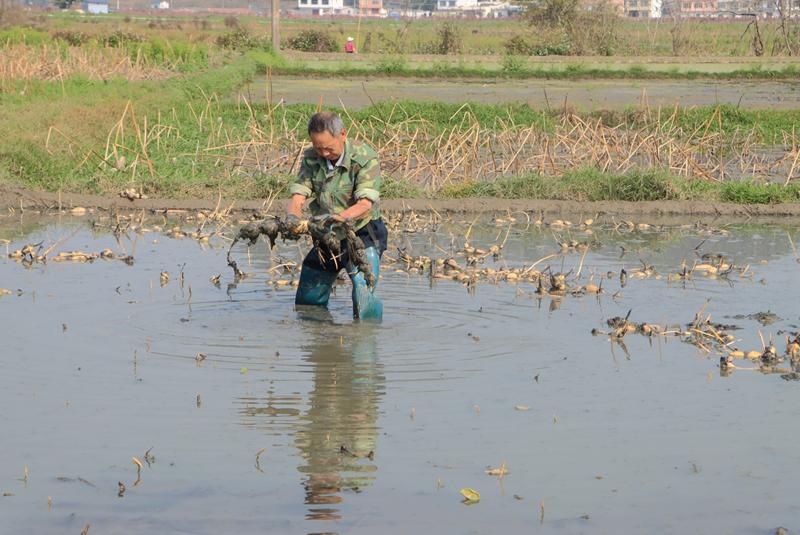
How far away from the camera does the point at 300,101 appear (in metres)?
24.9

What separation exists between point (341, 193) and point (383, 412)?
5.87 feet

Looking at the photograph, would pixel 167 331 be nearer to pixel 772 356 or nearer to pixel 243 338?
pixel 243 338

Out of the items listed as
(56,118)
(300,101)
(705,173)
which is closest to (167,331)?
(705,173)

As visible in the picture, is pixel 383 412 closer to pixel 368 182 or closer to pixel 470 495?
pixel 470 495

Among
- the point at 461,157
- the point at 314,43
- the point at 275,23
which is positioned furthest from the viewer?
the point at 314,43

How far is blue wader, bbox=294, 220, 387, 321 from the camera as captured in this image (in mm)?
7762

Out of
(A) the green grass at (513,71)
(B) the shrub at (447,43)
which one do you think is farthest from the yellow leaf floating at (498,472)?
(B) the shrub at (447,43)

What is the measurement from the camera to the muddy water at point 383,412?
Result: 15.9 feet

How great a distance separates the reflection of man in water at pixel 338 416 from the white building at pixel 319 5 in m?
116

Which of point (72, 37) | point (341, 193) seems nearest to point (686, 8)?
point (72, 37)

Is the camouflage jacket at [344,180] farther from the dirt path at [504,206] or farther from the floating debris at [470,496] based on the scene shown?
the dirt path at [504,206]

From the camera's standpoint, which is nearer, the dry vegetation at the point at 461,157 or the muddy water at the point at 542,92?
the dry vegetation at the point at 461,157

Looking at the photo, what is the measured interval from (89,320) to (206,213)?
4781mm

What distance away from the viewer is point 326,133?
7.14m
